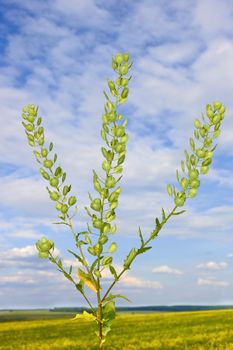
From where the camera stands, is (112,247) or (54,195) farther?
(54,195)

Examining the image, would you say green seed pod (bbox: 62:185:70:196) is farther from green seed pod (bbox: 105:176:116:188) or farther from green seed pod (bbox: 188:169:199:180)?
green seed pod (bbox: 188:169:199:180)

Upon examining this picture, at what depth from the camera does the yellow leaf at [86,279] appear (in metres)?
1.61

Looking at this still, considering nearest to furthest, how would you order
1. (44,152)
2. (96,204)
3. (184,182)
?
(96,204), (184,182), (44,152)

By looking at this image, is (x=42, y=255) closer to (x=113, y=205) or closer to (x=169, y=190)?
(x=113, y=205)

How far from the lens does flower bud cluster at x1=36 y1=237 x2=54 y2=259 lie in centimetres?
167

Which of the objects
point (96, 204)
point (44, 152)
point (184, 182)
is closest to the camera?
point (96, 204)

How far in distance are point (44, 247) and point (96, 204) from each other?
10.2 inches

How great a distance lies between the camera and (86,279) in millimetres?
1618

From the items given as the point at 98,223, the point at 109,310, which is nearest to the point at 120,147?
the point at 98,223

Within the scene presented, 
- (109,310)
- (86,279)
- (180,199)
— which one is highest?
(180,199)

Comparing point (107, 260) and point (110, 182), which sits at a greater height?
point (110, 182)

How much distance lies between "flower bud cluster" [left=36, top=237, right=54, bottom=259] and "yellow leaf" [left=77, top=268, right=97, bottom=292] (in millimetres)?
141

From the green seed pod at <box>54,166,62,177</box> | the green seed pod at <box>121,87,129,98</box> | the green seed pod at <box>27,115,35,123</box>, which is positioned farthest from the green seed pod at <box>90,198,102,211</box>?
the green seed pod at <box>27,115,35,123</box>

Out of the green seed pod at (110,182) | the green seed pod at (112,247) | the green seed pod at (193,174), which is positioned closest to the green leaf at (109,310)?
the green seed pod at (112,247)
